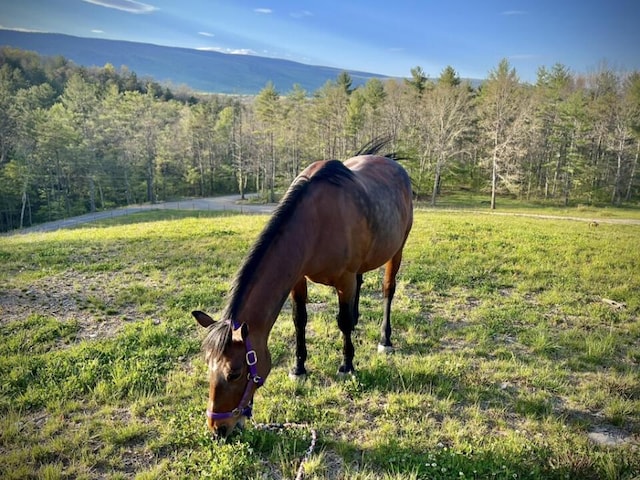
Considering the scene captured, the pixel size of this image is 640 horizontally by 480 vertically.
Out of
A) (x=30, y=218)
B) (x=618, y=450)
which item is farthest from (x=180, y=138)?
(x=618, y=450)

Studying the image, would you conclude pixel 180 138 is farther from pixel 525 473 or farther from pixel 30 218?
pixel 525 473

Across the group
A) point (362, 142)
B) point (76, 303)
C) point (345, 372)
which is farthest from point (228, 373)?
point (362, 142)

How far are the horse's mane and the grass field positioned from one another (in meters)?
1.06

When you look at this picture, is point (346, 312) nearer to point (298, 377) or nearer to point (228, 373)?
point (298, 377)

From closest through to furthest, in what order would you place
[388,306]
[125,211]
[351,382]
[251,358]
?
[251,358], [351,382], [388,306], [125,211]

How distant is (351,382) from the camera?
382cm

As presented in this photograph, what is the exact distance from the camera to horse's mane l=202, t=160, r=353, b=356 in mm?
2410

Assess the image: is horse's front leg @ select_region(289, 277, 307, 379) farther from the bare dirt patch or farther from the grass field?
the bare dirt patch

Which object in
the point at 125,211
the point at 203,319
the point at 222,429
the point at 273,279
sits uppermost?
the point at 273,279

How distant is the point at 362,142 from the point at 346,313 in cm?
3993

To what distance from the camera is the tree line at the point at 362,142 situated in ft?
Answer: 125

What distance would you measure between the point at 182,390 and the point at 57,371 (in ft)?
4.76

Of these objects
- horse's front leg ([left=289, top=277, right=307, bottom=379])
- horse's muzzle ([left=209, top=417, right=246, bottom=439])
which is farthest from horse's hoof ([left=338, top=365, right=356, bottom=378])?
horse's muzzle ([left=209, top=417, right=246, bottom=439])

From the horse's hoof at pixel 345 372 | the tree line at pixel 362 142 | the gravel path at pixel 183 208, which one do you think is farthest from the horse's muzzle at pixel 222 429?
the tree line at pixel 362 142
